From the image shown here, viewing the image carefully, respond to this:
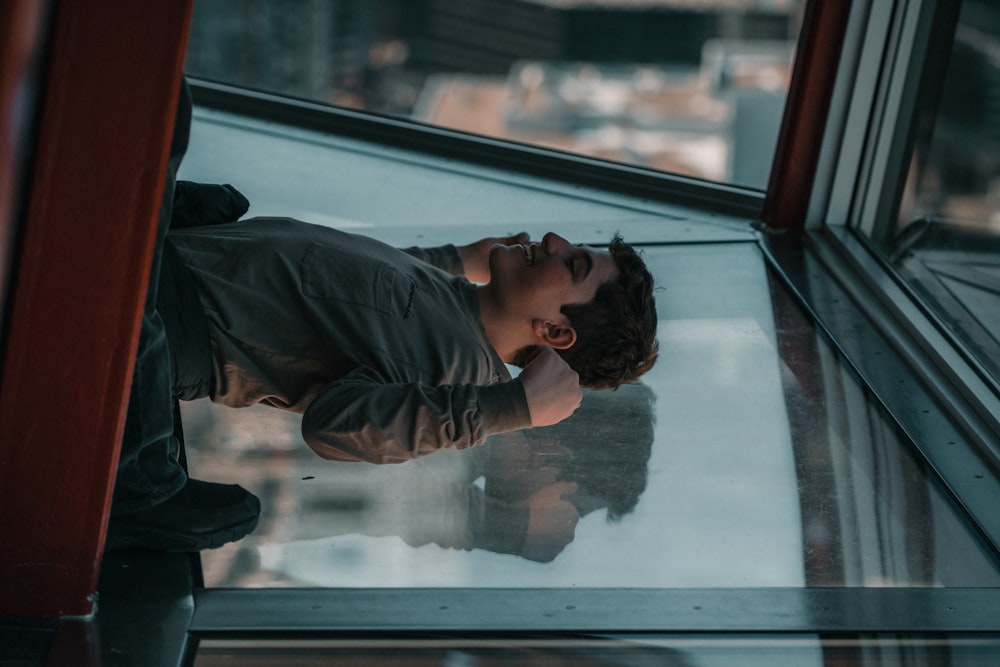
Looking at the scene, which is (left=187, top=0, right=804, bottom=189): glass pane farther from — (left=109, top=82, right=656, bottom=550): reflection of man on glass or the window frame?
(left=109, top=82, right=656, bottom=550): reflection of man on glass

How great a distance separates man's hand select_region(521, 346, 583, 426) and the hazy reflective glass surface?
150 millimetres

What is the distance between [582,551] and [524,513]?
0.12m

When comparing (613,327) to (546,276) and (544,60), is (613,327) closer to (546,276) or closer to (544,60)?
(546,276)

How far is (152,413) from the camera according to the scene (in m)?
1.49

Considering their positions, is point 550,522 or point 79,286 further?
point 550,522

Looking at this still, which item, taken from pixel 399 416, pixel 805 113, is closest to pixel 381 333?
pixel 399 416

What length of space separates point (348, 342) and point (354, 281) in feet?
0.38

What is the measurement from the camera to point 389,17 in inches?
274

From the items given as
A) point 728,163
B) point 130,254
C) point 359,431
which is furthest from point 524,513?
point 728,163

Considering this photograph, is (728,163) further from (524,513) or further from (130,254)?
(130,254)

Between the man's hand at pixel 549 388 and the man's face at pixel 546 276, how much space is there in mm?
188

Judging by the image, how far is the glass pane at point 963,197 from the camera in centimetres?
245

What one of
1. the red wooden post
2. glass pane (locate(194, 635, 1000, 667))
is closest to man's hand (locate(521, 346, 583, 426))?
glass pane (locate(194, 635, 1000, 667))

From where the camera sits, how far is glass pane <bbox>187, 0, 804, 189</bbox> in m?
4.58
